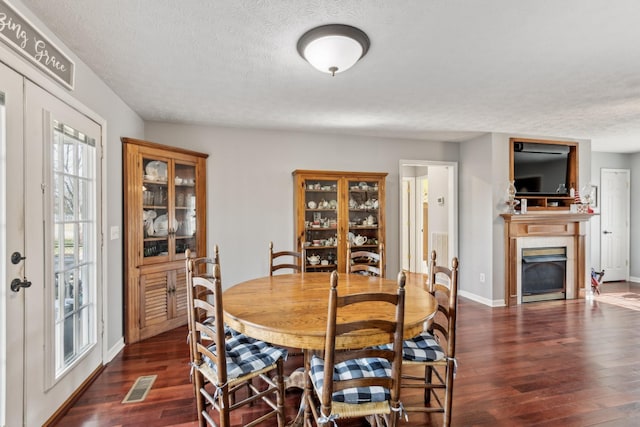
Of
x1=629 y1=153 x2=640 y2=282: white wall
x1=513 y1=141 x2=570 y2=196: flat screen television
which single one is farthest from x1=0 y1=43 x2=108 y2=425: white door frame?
x1=629 y1=153 x2=640 y2=282: white wall

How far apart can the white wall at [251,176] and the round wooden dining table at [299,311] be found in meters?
1.80

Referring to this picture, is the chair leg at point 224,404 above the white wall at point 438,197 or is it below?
below

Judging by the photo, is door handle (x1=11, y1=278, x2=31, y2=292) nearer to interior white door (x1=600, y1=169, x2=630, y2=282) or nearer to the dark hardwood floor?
the dark hardwood floor

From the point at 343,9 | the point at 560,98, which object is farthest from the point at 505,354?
the point at 343,9

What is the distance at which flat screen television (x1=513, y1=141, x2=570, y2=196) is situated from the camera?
464cm

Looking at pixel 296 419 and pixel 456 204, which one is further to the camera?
pixel 456 204

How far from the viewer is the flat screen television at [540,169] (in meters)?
4.64

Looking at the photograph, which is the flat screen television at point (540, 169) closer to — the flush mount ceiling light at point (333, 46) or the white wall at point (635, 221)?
the white wall at point (635, 221)

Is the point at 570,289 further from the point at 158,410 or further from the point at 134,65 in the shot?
Result: the point at 134,65

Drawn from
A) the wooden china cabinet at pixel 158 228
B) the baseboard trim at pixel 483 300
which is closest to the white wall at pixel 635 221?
the baseboard trim at pixel 483 300

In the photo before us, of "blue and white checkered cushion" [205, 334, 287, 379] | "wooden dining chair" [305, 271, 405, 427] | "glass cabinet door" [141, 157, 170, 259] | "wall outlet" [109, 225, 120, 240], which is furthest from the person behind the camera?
"glass cabinet door" [141, 157, 170, 259]

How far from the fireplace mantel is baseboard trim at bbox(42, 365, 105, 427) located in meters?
4.86

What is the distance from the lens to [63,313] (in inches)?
85.4

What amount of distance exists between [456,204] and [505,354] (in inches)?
103
